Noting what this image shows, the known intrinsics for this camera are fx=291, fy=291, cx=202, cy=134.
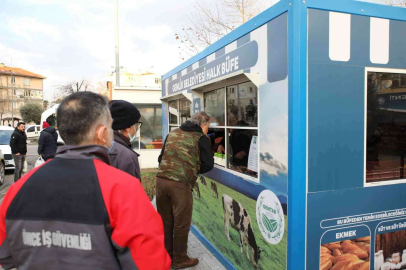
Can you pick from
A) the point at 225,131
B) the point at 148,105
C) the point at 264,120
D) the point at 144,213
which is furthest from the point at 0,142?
the point at 144,213

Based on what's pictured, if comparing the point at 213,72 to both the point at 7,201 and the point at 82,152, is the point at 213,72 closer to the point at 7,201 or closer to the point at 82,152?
the point at 82,152

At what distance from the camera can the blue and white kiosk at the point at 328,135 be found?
94.9 inches

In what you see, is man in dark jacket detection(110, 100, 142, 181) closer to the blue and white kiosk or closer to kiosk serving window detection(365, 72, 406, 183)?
the blue and white kiosk

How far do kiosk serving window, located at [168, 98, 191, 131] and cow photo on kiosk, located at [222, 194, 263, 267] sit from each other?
6.95 feet

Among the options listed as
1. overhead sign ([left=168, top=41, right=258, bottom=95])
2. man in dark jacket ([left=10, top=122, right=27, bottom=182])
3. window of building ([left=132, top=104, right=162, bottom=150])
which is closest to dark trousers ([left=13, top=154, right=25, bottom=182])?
man in dark jacket ([left=10, top=122, right=27, bottom=182])

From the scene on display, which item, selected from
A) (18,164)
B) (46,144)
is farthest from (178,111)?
(18,164)

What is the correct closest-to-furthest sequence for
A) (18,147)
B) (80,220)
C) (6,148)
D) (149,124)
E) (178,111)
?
(80,220), (178,111), (18,147), (6,148), (149,124)

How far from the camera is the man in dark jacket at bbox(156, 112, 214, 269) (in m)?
3.52

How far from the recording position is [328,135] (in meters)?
2.47

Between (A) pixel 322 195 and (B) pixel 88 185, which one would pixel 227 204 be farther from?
(B) pixel 88 185

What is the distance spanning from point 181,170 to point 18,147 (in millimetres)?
7432

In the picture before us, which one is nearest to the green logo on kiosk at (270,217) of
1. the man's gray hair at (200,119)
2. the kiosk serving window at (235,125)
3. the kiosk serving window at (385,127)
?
the kiosk serving window at (235,125)

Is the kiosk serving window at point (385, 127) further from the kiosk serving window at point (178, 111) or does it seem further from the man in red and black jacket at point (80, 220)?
the kiosk serving window at point (178, 111)

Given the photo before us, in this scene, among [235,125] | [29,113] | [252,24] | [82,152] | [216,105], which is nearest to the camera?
[82,152]
